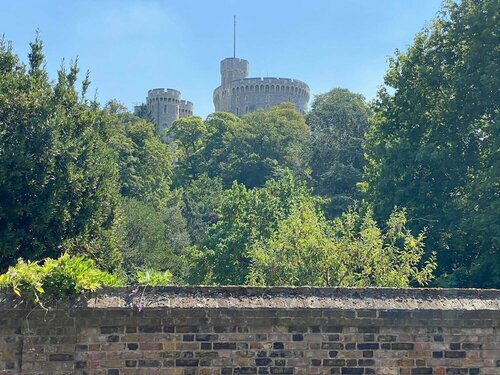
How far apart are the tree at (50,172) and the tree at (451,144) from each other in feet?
32.0

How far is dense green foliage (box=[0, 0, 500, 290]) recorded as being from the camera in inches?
507

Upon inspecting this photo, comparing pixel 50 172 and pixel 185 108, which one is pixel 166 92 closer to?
pixel 185 108

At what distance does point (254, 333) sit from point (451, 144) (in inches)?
632

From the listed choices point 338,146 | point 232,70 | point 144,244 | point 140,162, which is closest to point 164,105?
point 232,70

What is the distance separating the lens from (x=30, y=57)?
16719mm

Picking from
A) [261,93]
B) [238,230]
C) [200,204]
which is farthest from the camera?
[261,93]

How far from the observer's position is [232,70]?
306ft

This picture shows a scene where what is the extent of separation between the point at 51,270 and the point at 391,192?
54.4 feet

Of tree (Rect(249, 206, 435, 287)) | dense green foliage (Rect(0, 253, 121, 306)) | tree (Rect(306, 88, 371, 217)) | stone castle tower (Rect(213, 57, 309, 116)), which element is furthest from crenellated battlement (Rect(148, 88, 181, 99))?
dense green foliage (Rect(0, 253, 121, 306))

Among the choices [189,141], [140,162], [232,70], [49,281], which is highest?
[232,70]

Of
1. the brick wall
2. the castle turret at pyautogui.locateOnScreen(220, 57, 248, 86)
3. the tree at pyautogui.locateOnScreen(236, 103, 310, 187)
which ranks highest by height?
the castle turret at pyautogui.locateOnScreen(220, 57, 248, 86)

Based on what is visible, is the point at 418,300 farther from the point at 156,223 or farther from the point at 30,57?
the point at 156,223

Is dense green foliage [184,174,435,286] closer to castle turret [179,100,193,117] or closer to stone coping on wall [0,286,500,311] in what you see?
stone coping on wall [0,286,500,311]

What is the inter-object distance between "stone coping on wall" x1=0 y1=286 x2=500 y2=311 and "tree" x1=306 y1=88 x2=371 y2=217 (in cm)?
2888
